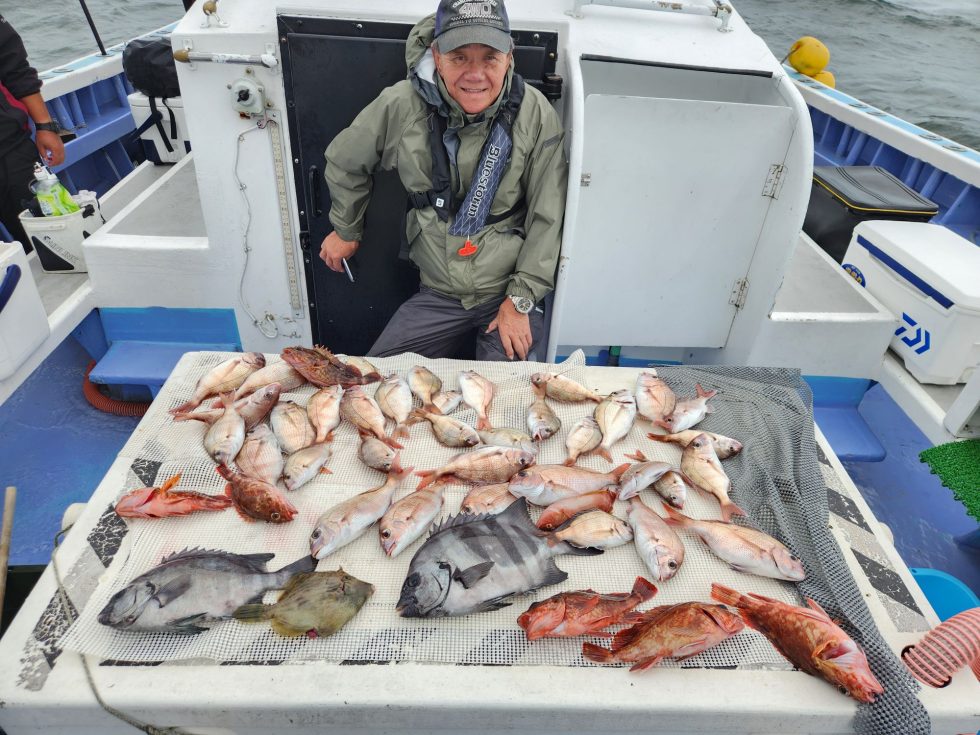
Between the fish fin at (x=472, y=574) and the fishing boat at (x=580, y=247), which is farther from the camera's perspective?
the fishing boat at (x=580, y=247)

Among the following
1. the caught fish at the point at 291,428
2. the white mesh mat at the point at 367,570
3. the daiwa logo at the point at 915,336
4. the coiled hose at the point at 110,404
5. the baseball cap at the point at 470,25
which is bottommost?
the coiled hose at the point at 110,404

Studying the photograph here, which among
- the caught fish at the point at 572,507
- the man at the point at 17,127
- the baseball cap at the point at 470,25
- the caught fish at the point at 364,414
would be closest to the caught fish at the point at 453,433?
the caught fish at the point at 364,414

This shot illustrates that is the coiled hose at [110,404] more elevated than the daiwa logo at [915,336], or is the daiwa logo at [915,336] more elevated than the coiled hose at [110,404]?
the daiwa logo at [915,336]

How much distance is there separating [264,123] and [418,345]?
136 cm

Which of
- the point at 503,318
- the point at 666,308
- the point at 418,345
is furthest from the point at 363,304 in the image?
the point at 666,308

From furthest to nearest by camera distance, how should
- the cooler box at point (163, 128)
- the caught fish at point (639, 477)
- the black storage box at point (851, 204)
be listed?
the cooler box at point (163, 128), the black storage box at point (851, 204), the caught fish at point (639, 477)

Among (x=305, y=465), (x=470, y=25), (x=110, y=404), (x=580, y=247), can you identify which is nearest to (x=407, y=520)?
(x=305, y=465)

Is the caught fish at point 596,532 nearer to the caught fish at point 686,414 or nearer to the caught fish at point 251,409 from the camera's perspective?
the caught fish at point 686,414

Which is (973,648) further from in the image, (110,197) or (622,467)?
(110,197)

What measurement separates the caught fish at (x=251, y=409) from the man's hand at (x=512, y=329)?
1.09 meters

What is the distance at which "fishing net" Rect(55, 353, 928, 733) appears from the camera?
1.58 m

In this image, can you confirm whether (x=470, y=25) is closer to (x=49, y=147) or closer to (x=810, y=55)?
(x=49, y=147)

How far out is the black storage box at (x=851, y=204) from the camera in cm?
416

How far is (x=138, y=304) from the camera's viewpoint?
3719 mm
